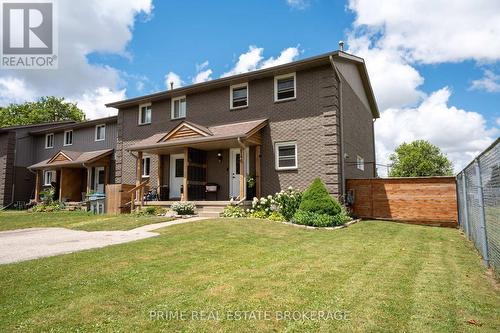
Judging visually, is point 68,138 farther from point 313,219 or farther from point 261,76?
point 313,219

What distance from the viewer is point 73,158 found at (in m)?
23.3

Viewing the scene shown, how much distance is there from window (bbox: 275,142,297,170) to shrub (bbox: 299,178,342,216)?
2.75 m

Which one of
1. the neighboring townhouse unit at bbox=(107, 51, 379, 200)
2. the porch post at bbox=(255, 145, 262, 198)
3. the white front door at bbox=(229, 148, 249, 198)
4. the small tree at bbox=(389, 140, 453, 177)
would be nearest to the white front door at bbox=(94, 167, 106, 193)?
the neighboring townhouse unit at bbox=(107, 51, 379, 200)

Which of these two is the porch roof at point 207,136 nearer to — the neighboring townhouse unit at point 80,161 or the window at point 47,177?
the neighboring townhouse unit at point 80,161

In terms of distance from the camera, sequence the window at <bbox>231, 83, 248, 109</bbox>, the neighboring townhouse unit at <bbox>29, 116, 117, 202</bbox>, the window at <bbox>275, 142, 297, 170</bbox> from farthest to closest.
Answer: the neighboring townhouse unit at <bbox>29, 116, 117, 202</bbox>
the window at <bbox>231, 83, 248, 109</bbox>
the window at <bbox>275, 142, 297, 170</bbox>

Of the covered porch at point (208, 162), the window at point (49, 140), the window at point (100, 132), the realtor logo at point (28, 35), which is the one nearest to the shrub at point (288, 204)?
the covered porch at point (208, 162)

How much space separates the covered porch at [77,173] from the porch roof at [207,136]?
26.3 ft

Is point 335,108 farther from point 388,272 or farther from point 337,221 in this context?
point 388,272

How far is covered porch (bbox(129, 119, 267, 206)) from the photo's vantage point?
14523 millimetres

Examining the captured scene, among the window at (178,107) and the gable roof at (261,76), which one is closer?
the gable roof at (261,76)

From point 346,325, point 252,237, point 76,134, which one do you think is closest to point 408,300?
point 346,325

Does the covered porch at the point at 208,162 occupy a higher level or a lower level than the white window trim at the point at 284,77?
lower

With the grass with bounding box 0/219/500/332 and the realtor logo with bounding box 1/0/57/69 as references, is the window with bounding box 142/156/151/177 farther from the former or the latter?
the grass with bounding box 0/219/500/332

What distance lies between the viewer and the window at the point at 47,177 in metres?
26.5
